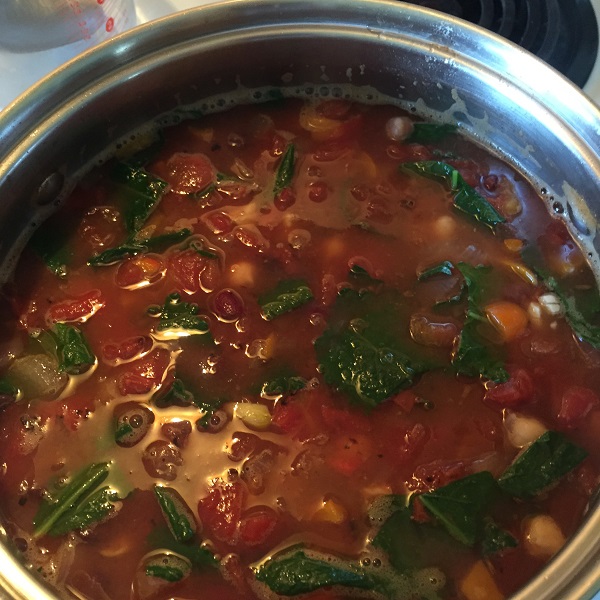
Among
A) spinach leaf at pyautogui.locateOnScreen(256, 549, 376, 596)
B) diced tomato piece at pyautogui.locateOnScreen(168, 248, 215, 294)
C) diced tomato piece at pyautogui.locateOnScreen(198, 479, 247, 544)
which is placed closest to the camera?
spinach leaf at pyautogui.locateOnScreen(256, 549, 376, 596)

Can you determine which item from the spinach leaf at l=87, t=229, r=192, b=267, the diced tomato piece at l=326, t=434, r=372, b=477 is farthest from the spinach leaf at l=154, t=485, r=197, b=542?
the spinach leaf at l=87, t=229, r=192, b=267

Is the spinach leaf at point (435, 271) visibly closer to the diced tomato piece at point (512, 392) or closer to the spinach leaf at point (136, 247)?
the diced tomato piece at point (512, 392)

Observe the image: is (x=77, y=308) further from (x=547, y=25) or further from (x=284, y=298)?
(x=547, y=25)

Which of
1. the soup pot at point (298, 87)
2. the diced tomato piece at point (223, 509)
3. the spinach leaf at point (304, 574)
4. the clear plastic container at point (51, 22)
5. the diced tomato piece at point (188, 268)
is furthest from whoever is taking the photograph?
the clear plastic container at point (51, 22)

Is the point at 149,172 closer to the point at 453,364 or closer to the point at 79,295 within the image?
the point at 79,295

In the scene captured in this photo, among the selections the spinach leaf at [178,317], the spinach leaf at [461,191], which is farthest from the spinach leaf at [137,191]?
the spinach leaf at [461,191]

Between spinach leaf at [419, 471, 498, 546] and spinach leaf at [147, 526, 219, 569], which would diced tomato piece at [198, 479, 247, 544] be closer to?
spinach leaf at [147, 526, 219, 569]
